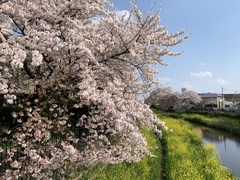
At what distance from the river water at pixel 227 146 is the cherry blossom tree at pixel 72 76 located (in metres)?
10.5

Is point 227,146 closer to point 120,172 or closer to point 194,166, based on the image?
point 194,166

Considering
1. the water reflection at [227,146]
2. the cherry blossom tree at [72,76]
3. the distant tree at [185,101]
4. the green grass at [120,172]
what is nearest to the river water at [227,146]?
the water reflection at [227,146]

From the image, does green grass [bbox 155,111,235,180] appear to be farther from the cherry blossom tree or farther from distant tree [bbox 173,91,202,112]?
distant tree [bbox 173,91,202,112]

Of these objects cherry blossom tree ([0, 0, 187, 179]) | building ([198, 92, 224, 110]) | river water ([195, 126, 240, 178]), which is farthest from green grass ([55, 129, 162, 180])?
building ([198, 92, 224, 110])

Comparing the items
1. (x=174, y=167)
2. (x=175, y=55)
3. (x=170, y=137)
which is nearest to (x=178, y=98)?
(x=170, y=137)

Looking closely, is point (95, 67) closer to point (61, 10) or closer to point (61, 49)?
point (61, 49)

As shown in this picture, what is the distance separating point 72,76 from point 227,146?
20.1 metres

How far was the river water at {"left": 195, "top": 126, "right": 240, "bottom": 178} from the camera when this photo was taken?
16.6 meters

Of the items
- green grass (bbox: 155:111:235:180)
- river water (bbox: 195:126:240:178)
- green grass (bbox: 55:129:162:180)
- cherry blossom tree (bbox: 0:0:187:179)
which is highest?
cherry blossom tree (bbox: 0:0:187:179)

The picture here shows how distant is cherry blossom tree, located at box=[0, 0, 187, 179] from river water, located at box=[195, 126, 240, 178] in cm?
1054

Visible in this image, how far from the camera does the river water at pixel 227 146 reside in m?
16.6

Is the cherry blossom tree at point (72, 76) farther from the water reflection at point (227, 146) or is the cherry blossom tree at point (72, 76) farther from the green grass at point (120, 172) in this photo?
the water reflection at point (227, 146)

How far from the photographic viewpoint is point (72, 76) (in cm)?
567

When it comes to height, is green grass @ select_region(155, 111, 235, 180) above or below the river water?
above
